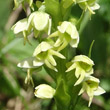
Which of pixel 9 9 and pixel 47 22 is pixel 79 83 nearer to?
pixel 47 22

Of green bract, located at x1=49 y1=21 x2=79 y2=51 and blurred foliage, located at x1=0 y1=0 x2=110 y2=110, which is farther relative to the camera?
blurred foliage, located at x1=0 y1=0 x2=110 y2=110

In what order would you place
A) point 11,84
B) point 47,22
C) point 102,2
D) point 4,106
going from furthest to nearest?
1. point 4,106
2. point 11,84
3. point 102,2
4. point 47,22

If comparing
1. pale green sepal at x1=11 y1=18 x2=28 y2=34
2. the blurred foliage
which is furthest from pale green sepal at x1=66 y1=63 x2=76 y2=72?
the blurred foliage

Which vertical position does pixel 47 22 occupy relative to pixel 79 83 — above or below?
above

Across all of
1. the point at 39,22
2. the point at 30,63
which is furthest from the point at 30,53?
the point at 39,22

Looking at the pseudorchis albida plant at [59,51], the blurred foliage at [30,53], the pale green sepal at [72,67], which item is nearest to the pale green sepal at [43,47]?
the pseudorchis albida plant at [59,51]

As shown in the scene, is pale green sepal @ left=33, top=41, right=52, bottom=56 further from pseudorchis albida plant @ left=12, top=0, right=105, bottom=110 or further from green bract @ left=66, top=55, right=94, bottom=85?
green bract @ left=66, top=55, right=94, bottom=85

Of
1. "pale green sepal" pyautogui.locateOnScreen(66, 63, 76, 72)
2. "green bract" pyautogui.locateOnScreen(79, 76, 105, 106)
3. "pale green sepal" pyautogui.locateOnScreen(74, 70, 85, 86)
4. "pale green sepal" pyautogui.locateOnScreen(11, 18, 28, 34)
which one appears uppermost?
"pale green sepal" pyautogui.locateOnScreen(11, 18, 28, 34)

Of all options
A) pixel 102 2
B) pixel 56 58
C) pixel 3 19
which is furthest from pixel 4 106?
pixel 56 58
